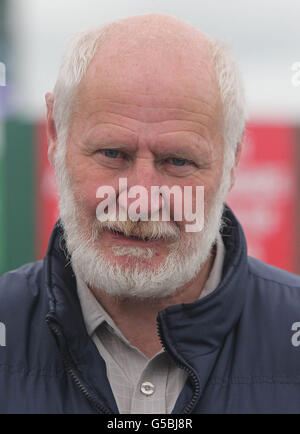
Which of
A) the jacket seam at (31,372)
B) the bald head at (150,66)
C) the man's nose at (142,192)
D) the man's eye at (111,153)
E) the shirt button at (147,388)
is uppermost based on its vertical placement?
the bald head at (150,66)

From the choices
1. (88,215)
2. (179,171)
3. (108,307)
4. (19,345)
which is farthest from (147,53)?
(19,345)

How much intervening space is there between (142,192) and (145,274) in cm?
30

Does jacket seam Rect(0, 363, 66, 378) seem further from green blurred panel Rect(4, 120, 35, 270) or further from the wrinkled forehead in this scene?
green blurred panel Rect(4, 120, 35, 270)

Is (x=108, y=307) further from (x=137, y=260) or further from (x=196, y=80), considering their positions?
(x=196, y=80)

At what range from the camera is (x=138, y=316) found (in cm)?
231

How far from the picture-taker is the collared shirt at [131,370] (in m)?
2.06

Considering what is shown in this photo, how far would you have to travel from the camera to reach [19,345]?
7.11 ft

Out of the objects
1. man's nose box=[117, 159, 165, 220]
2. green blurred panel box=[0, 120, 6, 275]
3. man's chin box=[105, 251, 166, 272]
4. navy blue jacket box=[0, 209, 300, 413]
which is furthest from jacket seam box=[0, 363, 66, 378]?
green blurred panel box=[0, 120, 6, 275]

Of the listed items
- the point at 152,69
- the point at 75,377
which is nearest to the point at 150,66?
the point at 152,69

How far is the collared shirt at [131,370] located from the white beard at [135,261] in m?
0.11

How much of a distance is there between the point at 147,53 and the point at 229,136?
45cm

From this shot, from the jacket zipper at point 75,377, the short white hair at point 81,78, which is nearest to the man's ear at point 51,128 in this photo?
the short white hair at point 81,78

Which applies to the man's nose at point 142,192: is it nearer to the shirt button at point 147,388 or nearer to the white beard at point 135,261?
the white beard at point 135,261

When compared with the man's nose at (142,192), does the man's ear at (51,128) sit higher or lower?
higher
